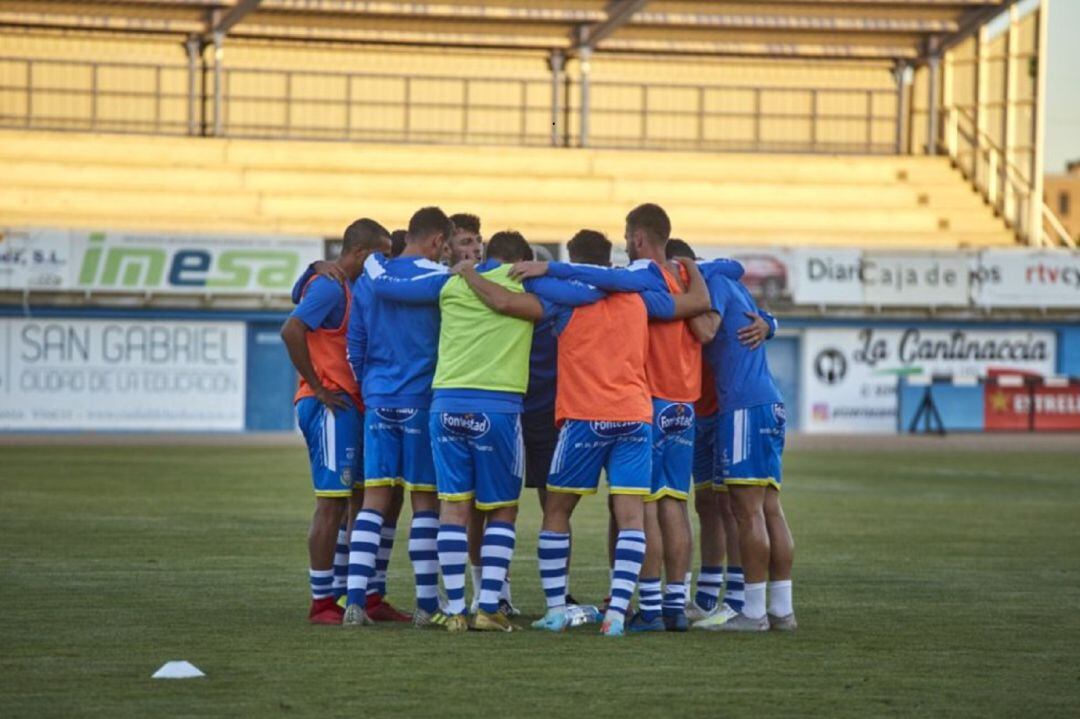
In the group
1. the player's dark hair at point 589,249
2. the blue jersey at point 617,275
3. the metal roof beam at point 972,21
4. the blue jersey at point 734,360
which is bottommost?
the blue jersey at point 734,360

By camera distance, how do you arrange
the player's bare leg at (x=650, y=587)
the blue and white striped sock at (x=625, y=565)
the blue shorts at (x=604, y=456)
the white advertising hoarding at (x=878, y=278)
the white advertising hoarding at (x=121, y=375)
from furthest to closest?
the white advertising hoarding at (x=878, y=278) < the white advertising hoarding at (x=121, y=375) < the player's bare leg at (x=650, y=587) < the blue shorts at (x=604, y=456) < the blue and white striped sock at (x=625, y=565)

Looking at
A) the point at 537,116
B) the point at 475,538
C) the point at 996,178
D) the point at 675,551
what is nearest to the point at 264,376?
the point at 537,116

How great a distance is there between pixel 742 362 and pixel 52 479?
15195 millimetres

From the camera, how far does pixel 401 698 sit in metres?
7.95

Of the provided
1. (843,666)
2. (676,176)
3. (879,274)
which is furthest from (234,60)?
(843,666)

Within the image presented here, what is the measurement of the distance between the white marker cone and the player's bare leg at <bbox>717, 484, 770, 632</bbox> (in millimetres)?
3294

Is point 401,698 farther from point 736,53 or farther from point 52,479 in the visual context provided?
point 736,53

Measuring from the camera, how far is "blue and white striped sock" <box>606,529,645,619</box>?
398 inches

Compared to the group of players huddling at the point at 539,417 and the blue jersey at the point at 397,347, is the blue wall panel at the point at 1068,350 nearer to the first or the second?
the group of players huddling at the point at 539,417

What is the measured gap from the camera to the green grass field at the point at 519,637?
8016 mm

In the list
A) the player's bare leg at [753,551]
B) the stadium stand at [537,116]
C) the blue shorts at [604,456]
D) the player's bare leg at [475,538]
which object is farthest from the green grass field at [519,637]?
the stadium stand at [537,116]

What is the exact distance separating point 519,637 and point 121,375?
3096cm

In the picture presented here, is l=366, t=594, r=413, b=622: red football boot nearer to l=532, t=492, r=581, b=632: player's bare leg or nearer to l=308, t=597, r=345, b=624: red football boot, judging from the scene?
l=308, t=597, r=345, b=624: red football boot

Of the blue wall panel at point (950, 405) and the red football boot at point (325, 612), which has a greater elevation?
the red football boot at point (325, 612)
